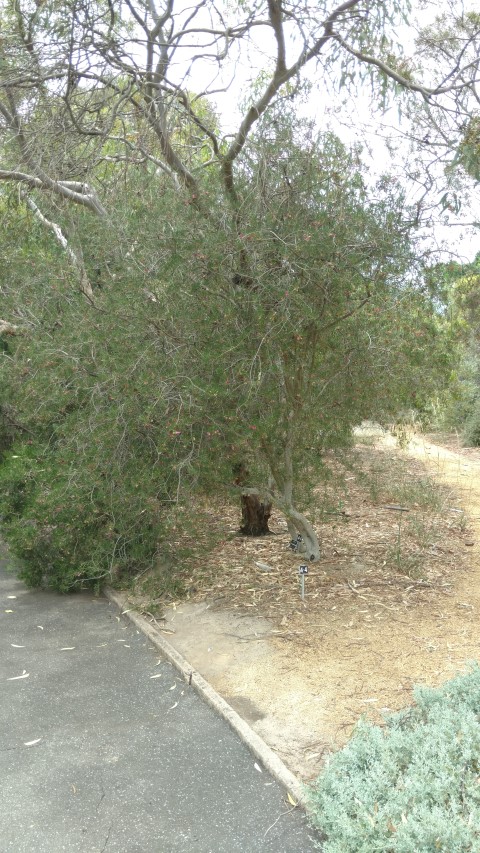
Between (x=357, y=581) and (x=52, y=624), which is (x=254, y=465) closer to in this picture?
(x=357, y=581)

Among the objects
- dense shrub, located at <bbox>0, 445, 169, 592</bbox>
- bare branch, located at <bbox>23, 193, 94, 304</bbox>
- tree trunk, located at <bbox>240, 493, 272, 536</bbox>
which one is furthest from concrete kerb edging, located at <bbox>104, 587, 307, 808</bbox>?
bare branch, located at <bbox>23, 193, 94, 304</bbox>

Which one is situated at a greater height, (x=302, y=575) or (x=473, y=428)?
(x=473, y=428)

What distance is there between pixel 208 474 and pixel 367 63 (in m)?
3.75

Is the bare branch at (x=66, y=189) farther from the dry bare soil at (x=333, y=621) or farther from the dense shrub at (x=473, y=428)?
the dense shrub at (x=473, y=428)

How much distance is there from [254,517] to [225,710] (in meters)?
3.99

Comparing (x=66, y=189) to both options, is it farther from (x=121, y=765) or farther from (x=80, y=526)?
(x=121, y=765)

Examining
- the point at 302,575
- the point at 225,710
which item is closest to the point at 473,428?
the point at 302,575

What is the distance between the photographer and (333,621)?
610cm

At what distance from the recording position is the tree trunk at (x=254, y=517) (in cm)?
853

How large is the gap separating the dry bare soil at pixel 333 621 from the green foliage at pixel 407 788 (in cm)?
38

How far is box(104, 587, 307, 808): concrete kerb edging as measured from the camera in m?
3.92

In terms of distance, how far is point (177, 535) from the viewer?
750 cm

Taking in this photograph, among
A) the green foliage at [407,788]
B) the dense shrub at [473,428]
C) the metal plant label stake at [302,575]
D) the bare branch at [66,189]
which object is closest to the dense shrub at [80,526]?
the metal plant label stake at [302,575]

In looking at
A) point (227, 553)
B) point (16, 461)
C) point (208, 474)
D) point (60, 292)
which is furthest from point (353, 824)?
point (16, 461)
